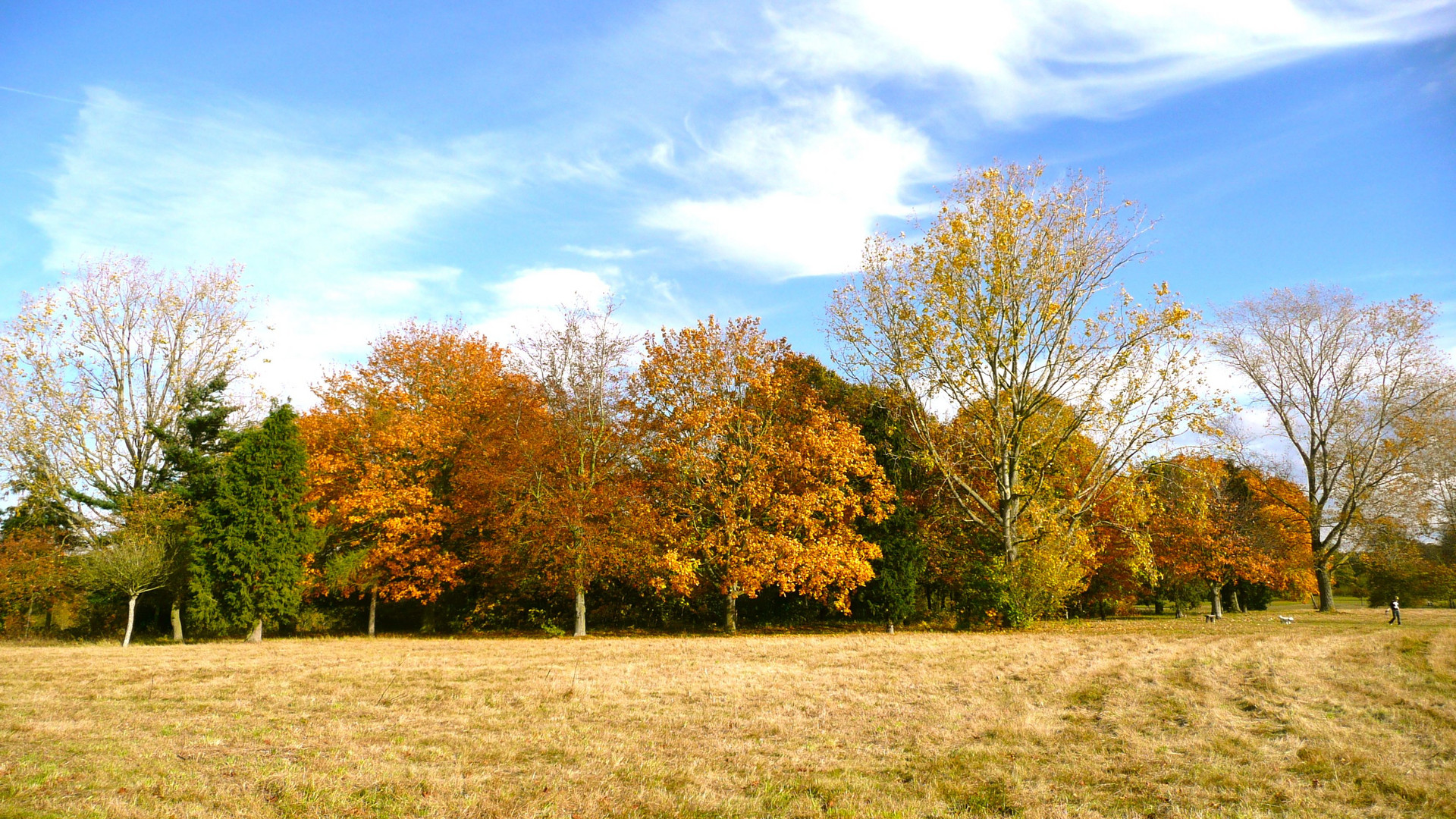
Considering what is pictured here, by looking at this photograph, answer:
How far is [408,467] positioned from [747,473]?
12514mm

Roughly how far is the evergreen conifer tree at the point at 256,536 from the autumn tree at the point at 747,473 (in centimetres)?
1115

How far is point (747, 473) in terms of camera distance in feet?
84.5

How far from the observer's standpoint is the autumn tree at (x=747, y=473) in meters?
24.6

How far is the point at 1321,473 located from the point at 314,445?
137 ft

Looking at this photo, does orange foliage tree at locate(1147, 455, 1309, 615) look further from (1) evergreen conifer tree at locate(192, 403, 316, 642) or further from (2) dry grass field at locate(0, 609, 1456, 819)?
(1) evergreen conifer tree at locate(192, 403, 316, 642)

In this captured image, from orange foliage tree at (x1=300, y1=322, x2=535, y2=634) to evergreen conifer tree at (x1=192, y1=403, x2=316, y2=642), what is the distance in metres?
1.36

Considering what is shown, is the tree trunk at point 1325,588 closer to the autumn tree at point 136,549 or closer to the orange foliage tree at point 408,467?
the orange foliage tree at point 408,467

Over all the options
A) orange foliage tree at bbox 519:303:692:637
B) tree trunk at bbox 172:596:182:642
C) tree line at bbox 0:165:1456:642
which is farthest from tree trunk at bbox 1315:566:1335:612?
tree trunk at bbox 172:596:182:642

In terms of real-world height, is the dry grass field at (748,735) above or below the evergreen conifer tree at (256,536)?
below

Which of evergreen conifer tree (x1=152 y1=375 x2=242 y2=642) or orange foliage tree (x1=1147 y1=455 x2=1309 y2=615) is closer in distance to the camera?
evergreen conifer tree (x1=152 y1=375 x2=242 y2=642)

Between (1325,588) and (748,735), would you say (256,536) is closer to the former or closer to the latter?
(748,735)

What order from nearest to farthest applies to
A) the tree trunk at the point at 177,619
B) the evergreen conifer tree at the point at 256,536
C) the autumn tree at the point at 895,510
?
the evergreen conifer tree at the point at 256,536, the tree trunk at the point at 177,619, the autumn tree at the point at 895,510

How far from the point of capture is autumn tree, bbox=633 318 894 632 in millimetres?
24609

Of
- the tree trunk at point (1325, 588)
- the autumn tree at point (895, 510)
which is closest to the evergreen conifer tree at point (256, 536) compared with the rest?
the autumn tree at point (895, 510)
